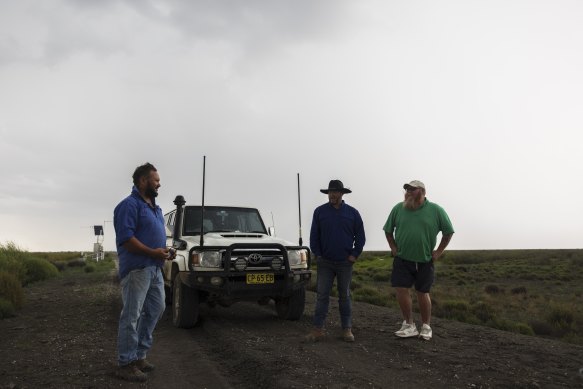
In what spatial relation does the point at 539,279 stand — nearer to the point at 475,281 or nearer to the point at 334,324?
the point at 475,281

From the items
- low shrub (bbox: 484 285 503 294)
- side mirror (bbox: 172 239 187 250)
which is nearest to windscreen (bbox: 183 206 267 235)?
side mirror (bbox: 172 239 187 250)

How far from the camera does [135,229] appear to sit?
4418 mm

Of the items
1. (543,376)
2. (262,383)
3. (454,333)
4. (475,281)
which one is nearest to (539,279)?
(475,281)

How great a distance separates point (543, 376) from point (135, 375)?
14.1 ft

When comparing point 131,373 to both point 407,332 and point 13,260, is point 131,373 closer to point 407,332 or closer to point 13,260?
point 407,332

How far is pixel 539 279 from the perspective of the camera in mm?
26609

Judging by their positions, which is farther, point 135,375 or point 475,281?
point 475,281

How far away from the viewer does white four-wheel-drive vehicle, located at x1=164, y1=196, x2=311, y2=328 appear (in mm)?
Answer: 6871

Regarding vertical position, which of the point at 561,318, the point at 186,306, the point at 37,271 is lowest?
the point at 561,318

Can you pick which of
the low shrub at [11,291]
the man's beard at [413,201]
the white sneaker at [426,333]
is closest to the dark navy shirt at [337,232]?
the man's beard at [413,201]

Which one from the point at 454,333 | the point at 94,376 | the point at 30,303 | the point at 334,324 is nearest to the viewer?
the point at 94,376

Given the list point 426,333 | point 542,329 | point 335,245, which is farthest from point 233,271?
point 542,329

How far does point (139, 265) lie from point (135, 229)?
0.35 meters

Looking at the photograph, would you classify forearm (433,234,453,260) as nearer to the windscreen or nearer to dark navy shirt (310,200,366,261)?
dark navy shirt (310,200,366,261)
